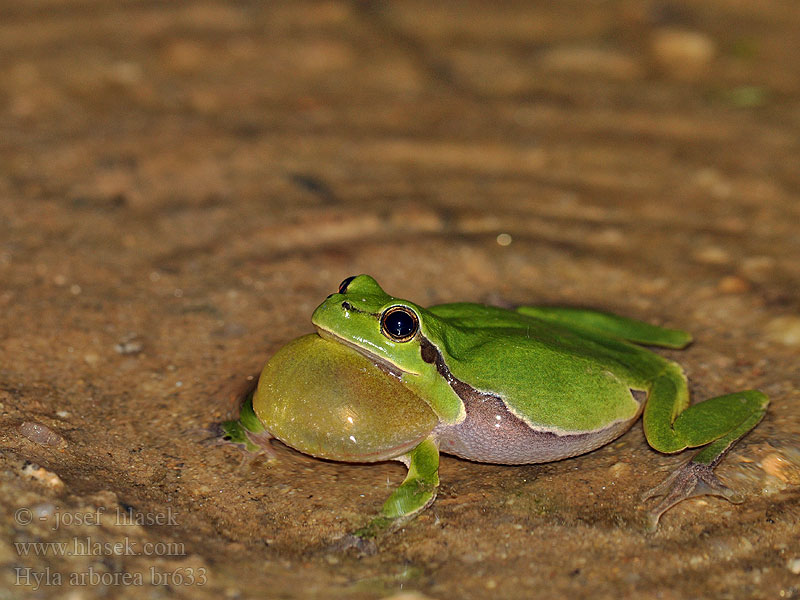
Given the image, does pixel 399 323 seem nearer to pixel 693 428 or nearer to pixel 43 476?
pixel 693 428

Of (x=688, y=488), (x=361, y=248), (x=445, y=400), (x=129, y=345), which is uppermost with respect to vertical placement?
(x=445, y=400)

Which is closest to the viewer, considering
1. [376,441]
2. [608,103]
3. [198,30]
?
[376,441]

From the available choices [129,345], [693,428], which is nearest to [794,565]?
[693,428]

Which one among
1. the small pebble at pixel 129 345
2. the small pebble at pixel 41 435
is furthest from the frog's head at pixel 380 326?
the small pebble at pixel 129 345

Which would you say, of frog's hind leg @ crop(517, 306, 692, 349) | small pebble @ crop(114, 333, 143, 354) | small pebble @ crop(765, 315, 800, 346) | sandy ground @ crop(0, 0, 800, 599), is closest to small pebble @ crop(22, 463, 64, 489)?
sandy ground @ crop(0, 0, 800, 599)

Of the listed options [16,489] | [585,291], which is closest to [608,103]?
[585,291]

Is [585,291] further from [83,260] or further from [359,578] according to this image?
[83,260]
